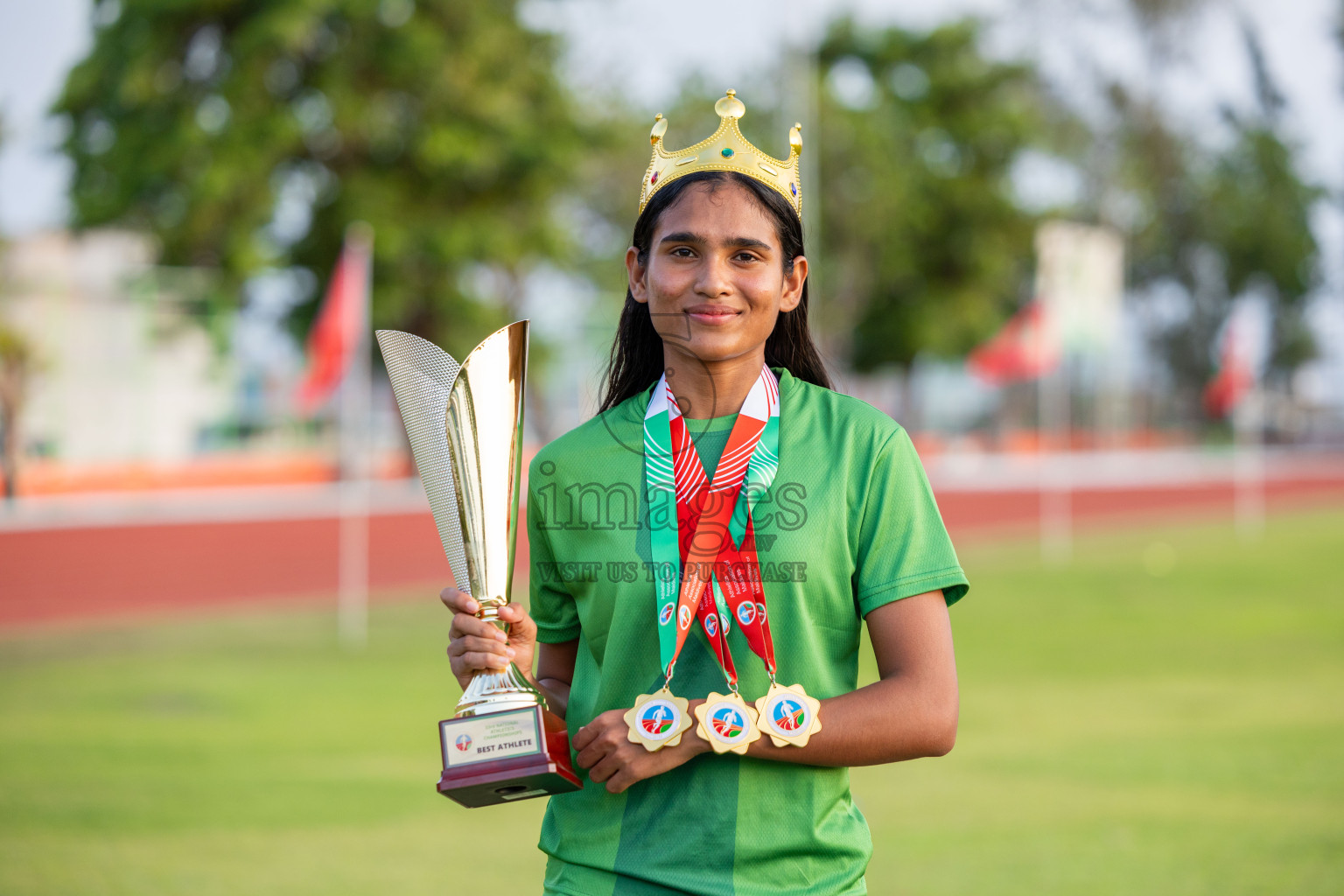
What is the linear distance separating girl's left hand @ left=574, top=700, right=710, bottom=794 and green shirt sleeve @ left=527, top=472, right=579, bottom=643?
10.7 inches

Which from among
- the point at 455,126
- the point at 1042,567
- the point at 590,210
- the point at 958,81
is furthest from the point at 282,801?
the point at 958,81

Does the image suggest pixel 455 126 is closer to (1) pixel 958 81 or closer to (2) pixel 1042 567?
(2) pixel 1042 567

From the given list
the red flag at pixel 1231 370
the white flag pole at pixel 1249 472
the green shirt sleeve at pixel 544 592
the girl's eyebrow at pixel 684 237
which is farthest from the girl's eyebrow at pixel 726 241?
the red flag at pixel 1231 370

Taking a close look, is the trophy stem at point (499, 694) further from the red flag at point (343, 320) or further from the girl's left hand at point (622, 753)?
the red flag at point (343, 320)

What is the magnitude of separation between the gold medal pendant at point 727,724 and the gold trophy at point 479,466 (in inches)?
7.5

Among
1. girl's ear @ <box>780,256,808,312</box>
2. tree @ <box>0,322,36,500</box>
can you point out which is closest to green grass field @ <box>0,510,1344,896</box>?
tree @ <box>0,322,36,500</box>

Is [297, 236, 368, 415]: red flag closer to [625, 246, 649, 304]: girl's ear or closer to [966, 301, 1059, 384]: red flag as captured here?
[625, 246, 649, 304]: girl's ear

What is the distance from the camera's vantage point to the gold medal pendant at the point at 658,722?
1.58 metres

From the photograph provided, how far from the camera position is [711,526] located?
1.74 metres

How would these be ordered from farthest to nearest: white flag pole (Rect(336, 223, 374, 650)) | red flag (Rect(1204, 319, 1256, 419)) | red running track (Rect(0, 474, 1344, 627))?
red flag (Rect(1204, 319, 1256, 419))
red running track (Rect(0, 474, 1344, 627))
white flag pole (Rect(336, 223, 374, 650))

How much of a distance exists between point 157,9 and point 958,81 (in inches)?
875

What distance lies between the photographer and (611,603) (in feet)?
5.88

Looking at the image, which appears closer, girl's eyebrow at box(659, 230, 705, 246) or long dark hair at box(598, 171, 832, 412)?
girl's eyebrow at box(659, 230, 705, 246)

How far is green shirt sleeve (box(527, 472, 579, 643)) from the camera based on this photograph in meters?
1.85
